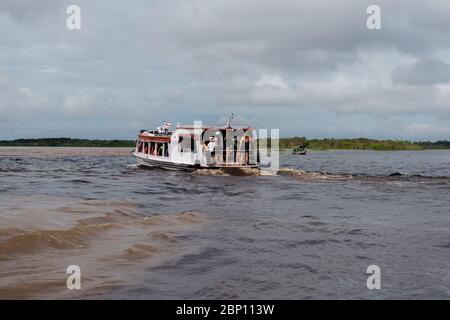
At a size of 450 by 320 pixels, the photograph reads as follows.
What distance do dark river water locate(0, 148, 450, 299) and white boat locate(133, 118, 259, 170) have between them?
1357 centimetres

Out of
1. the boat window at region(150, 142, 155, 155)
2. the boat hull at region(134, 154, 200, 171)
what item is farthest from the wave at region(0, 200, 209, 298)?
the boat window at region(150, 142, 155, 155)

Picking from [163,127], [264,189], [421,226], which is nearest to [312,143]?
[163,127]

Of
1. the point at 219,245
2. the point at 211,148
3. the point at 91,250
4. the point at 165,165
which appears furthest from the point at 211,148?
the point at 91,250

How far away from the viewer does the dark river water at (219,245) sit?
23.7 feet

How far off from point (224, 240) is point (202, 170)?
75.0 ft

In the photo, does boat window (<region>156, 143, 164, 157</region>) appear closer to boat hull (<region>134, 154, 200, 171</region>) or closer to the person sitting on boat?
boat hull (<region>134, 154, 200, 171</region>)

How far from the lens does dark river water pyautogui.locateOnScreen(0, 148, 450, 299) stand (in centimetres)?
722

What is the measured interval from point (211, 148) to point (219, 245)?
A: 2301 cm

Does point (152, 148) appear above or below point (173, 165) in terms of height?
above

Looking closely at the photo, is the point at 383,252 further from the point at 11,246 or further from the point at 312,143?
the point at 312,143

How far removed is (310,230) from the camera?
40.7 ft

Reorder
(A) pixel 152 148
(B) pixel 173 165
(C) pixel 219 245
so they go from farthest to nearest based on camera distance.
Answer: (A) pixel 152 148, (B) pixel 173 165, (C) pixel 219 245

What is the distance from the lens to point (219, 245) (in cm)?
1038

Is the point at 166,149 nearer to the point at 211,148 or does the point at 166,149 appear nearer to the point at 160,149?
the point at 160,149
